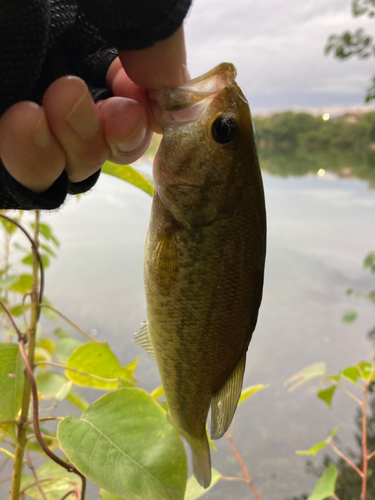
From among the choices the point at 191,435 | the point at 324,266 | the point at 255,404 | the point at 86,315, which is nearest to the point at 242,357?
the point at 191,435

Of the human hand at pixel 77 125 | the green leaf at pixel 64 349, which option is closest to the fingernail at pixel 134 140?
the human hand at pixel 77 125

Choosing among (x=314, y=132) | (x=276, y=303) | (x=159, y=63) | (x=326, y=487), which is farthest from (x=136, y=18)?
(x=314, y=132)

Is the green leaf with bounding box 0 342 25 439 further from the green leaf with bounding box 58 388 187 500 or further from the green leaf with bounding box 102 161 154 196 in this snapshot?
the green leaf with bounding box 102 161 154 196

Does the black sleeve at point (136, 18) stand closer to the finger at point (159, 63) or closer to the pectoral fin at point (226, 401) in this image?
the finger at point (159, 63)

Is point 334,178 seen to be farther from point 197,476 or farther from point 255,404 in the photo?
point 197,476

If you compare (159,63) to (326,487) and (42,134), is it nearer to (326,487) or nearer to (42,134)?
(42,134)
